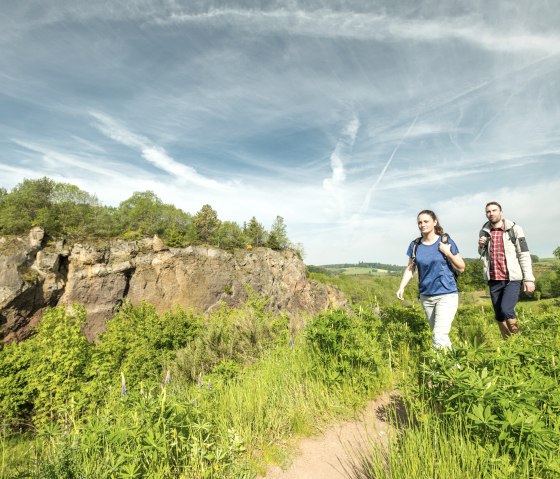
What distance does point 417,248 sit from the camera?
171 inches

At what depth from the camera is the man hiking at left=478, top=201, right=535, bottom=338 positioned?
16.0 feet

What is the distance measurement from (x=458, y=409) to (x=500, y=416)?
298 mm

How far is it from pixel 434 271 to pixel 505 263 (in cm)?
189

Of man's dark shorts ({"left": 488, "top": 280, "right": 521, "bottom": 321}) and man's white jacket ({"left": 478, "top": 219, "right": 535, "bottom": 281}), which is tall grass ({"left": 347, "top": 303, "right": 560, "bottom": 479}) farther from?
man's white jacket ({"left": 478, "top": 219, "right": 535, "bottom": 281})

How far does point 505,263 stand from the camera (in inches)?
195

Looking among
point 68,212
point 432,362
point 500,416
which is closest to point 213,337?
point 432,362

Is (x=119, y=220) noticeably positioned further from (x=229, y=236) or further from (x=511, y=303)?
(x=511, y=303)

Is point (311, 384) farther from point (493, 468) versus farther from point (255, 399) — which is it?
point (493, 468)

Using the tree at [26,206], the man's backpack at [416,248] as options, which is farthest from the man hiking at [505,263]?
the tree at [26,206]

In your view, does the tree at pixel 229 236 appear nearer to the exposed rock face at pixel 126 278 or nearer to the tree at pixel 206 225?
the tree at pixel 206 225

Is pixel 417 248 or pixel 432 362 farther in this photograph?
pixel 417 248

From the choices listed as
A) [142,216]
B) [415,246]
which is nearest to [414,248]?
[415,246]

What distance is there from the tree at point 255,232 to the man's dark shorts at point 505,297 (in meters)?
45.0

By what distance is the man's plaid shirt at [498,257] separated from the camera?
498cm
